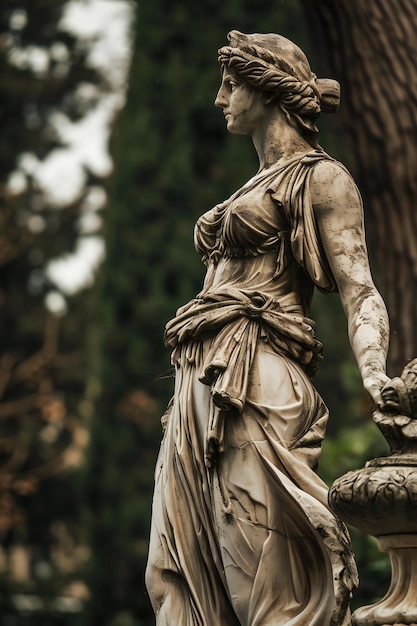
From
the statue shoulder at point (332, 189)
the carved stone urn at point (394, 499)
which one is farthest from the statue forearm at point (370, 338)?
the statue shoulder at point (332, 189)

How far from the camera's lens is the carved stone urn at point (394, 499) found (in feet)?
19.7

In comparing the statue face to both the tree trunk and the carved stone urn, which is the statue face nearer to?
the carved stone urn

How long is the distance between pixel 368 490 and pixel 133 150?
535 inches

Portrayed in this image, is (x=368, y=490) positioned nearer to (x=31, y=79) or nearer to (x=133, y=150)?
(x=133, y=150)

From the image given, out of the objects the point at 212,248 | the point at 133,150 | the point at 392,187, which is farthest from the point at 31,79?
the point at 212,248

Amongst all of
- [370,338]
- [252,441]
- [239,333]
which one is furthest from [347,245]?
[252,441]

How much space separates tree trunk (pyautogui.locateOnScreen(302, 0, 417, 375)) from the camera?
10773mm

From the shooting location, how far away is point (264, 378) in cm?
672

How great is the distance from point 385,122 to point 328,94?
376 cm

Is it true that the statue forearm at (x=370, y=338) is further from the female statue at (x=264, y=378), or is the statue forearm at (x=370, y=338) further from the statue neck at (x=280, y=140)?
the statue neck at (x=280, y=140)

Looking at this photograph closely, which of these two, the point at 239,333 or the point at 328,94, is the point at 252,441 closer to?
the point at 239,333

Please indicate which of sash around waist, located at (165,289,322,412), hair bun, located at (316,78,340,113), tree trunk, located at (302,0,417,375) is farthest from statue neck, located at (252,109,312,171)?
tree trunk, located at (302,0,417,375)

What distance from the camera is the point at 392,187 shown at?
10.9 meters

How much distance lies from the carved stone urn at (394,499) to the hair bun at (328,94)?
1.46 metres
